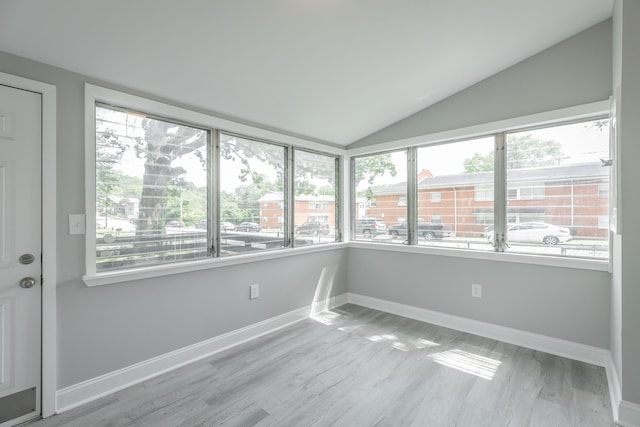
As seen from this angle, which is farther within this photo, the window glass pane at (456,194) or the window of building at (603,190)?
the window glass pane at (456,194)

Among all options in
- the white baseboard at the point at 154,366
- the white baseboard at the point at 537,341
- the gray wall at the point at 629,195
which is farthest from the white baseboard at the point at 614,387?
the white baseboard at the point at 154,366

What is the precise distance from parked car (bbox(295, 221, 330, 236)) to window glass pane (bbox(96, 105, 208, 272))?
1.21m

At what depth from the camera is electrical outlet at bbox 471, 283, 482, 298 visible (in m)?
3.03

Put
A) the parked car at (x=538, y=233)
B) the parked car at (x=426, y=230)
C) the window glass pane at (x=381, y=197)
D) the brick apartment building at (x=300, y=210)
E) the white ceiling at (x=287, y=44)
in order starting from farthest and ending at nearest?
the window glass pane at (x=381, y=197) → the parked car at (x=426, y=230) → the brick apartment building at (x=300, y=210) → the parked car at (x=538, y=233) → the white ceiling at (x=287, y=44)

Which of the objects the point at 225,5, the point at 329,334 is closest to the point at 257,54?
the point at 225,5

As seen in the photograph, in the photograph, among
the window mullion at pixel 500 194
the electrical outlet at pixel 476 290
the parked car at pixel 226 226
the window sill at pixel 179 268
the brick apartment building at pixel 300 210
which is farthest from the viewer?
the brick apartment building at pixel 300 210

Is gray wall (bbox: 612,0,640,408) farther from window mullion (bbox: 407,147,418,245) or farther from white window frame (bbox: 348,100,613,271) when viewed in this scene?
window mullion (bbox: 407,147,418,245)

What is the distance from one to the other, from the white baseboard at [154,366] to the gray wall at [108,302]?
4 cm

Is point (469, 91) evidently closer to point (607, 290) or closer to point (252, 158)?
point (607, 290)

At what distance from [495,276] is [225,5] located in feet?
10.2

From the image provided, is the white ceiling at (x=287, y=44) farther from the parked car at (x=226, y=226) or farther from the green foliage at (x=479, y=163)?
the parked car at (x=226, y=226)

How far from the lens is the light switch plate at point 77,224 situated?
6.41 ft

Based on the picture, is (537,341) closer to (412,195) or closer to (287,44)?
(412,195)

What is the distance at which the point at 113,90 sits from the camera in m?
2.09
